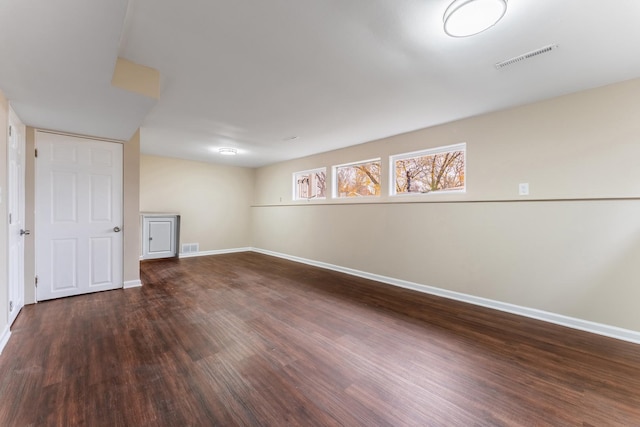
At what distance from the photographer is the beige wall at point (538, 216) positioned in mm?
2346

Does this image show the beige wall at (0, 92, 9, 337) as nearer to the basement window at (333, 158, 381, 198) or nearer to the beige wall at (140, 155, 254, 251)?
the beige wall at (140, 155, 254, 251)

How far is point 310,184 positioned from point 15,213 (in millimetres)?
4365

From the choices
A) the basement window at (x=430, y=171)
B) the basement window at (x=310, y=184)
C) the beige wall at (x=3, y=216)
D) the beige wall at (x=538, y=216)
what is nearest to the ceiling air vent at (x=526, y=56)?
the beige wall at (x=538, y=216)

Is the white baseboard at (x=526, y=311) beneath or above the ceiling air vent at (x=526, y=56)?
beneath

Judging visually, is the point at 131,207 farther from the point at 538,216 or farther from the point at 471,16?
the point at 538,216

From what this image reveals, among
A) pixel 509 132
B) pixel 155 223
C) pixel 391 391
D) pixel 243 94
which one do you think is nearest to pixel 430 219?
pixel 509 132

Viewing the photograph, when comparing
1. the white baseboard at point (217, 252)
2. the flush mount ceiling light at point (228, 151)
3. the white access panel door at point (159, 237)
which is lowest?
the white baseboard at point (217, 252)

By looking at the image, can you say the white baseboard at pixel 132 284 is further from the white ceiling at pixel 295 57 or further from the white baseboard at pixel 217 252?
the white baseboard at pixel 217 252

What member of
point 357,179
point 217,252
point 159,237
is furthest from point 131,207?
point 357,179

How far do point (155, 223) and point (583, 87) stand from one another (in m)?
7.17

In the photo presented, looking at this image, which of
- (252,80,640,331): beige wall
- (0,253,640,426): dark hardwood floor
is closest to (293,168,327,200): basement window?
(252,80,640,331): beige wall

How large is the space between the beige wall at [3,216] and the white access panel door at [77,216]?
104 centimetres

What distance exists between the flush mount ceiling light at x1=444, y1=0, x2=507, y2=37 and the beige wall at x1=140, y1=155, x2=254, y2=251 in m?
6.10

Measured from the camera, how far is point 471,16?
1.50 m
